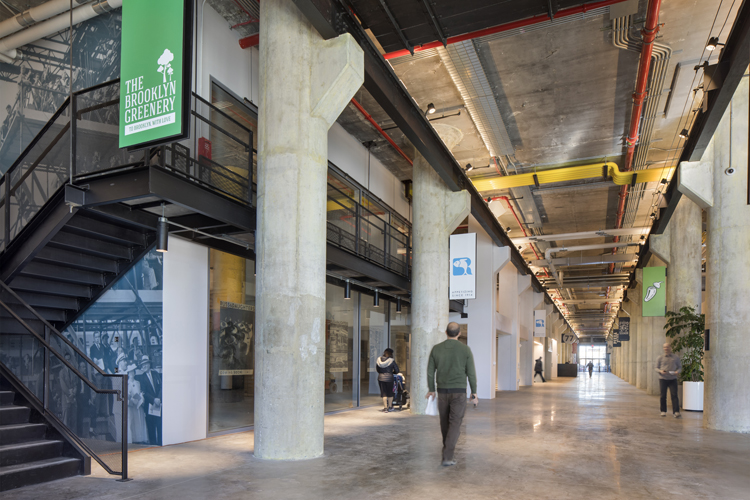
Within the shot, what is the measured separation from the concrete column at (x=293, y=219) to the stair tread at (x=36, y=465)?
2101mm

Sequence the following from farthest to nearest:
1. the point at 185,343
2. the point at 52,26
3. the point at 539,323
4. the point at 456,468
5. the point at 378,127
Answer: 1. the point at 539,323
2. the point at 378,127
3. the point at 52,26
4. the point at 185,343
5. the point at 456,468

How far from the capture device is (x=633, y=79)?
11.6m

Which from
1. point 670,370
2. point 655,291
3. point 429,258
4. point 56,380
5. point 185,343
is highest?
point 429,258

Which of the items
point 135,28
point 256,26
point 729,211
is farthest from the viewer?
point 729,211

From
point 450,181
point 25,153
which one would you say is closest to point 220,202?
point 25,153

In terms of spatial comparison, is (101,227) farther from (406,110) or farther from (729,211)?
(729,211)

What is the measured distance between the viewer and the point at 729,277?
422 inches

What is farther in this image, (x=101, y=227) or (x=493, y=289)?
(x=493, y=289)

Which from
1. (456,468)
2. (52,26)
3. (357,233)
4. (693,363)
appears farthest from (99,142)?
(693,363)

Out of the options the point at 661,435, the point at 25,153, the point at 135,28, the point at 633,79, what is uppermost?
the point at 633,79

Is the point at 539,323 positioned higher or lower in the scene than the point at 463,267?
lower

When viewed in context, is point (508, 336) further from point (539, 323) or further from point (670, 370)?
point (670, 370)

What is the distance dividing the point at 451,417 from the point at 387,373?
630 cm

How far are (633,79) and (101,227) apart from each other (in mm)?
10257
